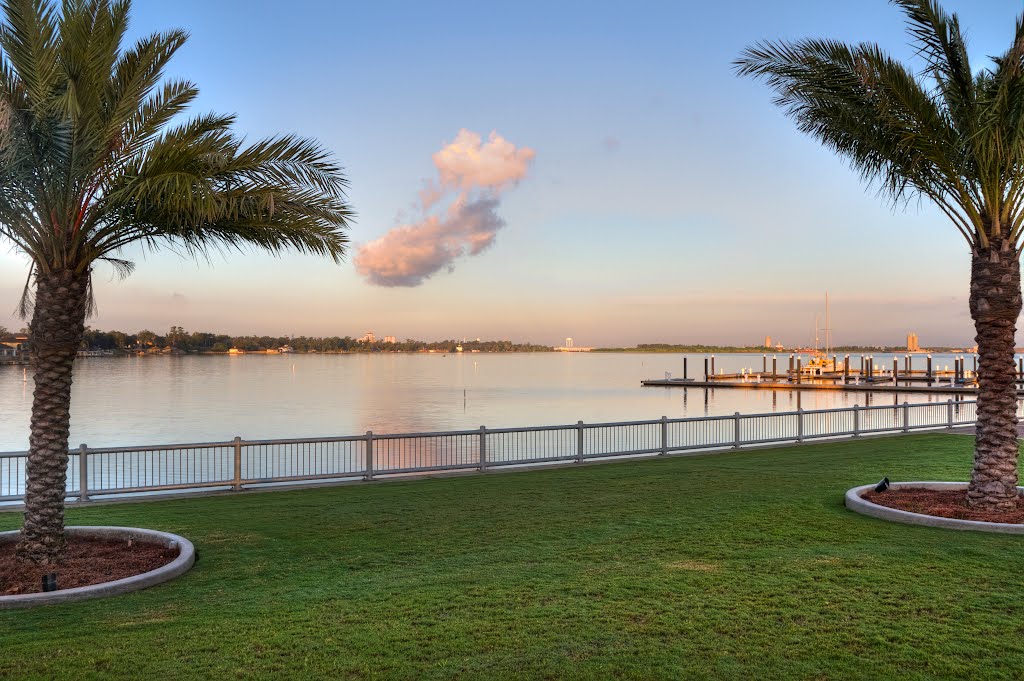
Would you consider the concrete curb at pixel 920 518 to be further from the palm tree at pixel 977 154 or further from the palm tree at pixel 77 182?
the palm tree at pixel 77 182

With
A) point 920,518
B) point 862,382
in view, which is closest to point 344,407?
point 862,382

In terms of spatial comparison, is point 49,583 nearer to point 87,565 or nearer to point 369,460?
point 87,565

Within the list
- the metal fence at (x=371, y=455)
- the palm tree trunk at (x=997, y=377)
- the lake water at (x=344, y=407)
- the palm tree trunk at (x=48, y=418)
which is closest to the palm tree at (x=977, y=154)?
the palm tree trunk at (x=997, y=377)

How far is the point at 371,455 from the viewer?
1483 cm

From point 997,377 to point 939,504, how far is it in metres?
2.05

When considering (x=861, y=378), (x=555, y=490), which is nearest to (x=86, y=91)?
(x=555, y=490)

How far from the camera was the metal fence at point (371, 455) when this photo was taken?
14859 mm

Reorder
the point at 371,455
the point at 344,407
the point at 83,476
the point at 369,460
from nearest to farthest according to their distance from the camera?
1. the point at 83,476
2. the point at 371,455
3. the point at 369,460
4. the point at 344,407

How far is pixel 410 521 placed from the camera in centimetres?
1138

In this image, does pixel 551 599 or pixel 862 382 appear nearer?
pixel 551 599

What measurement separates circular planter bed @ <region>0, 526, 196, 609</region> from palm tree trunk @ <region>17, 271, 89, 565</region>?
11.5 inches

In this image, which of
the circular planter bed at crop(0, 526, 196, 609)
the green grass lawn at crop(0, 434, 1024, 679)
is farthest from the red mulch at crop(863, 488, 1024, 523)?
the circular planter bed at crop(0, 526, 196, 609)

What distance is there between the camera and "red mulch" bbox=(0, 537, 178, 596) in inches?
313

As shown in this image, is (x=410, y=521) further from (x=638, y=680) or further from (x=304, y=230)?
(x=638, y=680)
